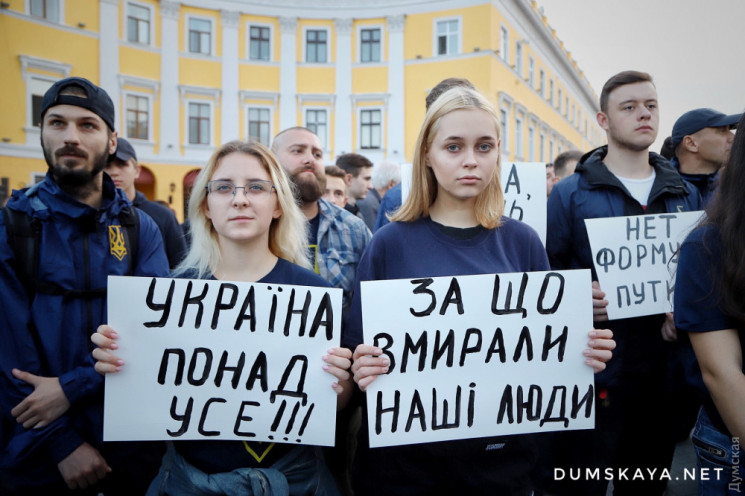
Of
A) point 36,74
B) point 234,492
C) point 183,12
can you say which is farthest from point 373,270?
point 183,12

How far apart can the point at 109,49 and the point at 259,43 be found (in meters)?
6.24

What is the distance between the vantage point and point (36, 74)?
1764cm

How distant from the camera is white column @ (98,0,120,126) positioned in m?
19.2

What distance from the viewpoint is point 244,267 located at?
2.09 m

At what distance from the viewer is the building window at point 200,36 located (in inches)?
851

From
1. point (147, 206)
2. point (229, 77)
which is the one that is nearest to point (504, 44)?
point (229, 77)

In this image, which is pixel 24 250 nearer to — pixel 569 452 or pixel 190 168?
pixel 569 452

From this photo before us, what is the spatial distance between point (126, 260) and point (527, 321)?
5.68 ft

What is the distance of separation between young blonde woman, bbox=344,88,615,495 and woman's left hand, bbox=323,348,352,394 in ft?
0.16

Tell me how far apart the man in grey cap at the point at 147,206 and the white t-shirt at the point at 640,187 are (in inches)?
119

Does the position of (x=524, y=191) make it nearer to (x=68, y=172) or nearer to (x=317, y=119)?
(x=68, y=172)

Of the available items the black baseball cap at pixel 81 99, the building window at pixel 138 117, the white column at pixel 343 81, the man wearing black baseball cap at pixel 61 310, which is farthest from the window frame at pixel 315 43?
the man wearing black baseball cap at pixel 61 310

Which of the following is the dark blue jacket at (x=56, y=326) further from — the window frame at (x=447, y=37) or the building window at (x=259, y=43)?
the building window at (x=259, y=43)

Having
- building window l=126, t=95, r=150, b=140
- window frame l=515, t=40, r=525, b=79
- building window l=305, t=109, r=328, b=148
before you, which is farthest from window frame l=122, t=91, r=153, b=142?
window frame l=515, t=40, r=525, b=79
